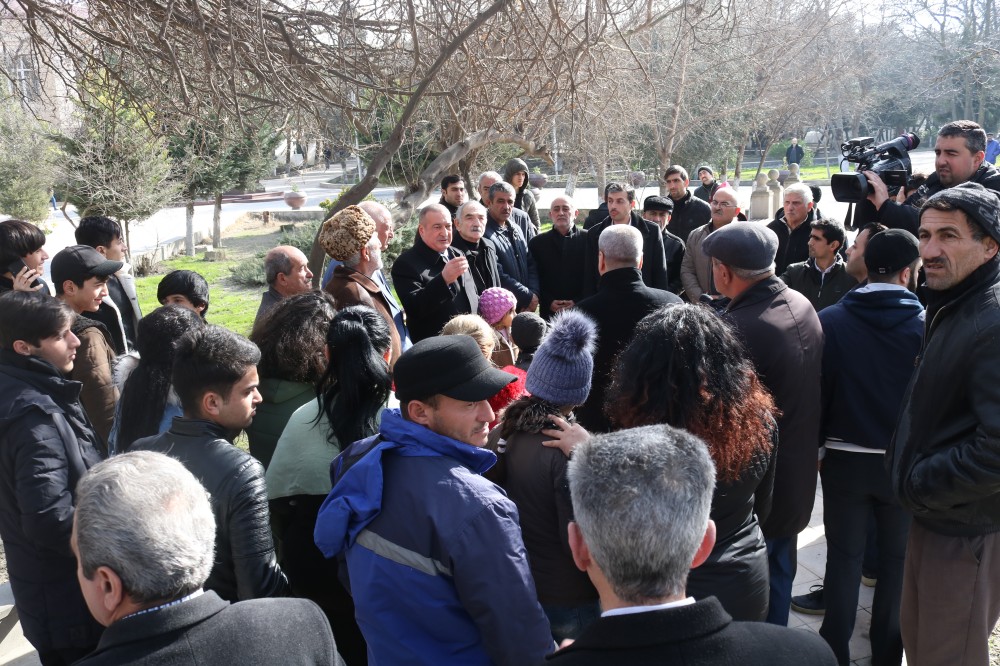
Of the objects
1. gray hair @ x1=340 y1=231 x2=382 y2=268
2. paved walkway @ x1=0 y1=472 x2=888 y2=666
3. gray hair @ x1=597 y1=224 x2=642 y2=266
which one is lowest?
paved walkway @ x1=0 y1=472 x2=888 y2=666

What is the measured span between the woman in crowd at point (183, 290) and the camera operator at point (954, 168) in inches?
162

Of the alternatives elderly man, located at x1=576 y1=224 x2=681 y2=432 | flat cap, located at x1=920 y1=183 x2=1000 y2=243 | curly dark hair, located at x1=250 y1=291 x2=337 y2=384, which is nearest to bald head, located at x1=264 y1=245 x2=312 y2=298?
curly dark hair, located at x1=250 y1=291 x2=337 y2=384

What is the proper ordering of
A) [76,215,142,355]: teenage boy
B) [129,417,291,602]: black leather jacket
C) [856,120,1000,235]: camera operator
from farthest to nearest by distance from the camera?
[76,215,142,355]: teenage boy → [856,120,1000,235]: camera operator → [129,417,291,602]: black leather jacket

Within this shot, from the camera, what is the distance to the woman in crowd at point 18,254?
4.56m

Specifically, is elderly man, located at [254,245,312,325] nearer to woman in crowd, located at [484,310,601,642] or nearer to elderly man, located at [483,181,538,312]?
elderly man, located at [483,181,538,312]

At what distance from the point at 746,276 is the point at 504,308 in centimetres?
164

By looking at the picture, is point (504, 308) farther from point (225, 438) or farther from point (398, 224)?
point (398, 224)

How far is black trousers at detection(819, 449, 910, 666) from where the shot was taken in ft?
10.9

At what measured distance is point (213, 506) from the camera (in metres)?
2.34

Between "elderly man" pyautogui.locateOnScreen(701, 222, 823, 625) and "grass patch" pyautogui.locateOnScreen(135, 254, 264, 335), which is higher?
"elderly man" pyautogui.locateOnScreen(701, 222, 823, 625)

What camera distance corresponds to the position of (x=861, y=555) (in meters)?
3.38

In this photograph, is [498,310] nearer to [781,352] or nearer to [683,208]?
[781,352]

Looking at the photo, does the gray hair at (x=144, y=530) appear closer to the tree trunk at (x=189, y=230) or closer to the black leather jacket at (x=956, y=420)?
the black leather jacket at (x=956, y=420)

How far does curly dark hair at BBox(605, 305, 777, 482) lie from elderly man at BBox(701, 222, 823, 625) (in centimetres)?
66
